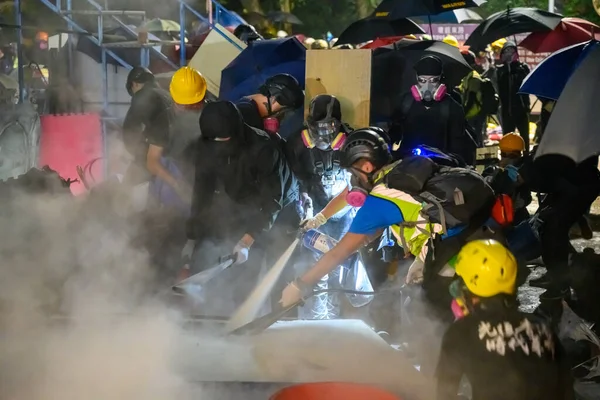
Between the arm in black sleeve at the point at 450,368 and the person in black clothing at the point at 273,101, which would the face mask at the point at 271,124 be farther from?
the arm in black sleeve at the point at 450,368

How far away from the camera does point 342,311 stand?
18.8 feet

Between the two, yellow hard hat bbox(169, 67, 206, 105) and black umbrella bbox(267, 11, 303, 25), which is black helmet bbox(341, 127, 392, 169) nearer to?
yellow hard hat bbox(169, 67, 206, 105)

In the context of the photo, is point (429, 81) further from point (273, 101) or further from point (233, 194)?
point (233, 194)

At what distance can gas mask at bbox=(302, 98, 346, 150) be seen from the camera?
5477 millimetres

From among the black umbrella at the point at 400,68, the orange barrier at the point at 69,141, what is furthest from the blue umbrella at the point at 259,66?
the orange barrier at the point at 69,141

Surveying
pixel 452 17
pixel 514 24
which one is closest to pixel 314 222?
pixel 514 24

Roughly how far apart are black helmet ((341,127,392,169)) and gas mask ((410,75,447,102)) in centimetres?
219

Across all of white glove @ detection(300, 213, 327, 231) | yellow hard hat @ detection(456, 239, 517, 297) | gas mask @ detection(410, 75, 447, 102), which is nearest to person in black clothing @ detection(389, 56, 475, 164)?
gas mask @ detection(410, 75, 447, 102)

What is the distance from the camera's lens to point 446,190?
148 inches

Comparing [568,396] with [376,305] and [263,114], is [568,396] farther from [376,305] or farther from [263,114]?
[263,114]

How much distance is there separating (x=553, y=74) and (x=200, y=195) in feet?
9.89

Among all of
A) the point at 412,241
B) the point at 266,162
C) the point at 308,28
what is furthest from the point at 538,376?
the point at 308,28

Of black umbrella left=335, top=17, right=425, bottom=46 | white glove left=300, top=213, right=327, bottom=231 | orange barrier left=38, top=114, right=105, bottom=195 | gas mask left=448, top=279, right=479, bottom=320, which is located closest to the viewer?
gas mask left=448, top=279, right=479, bottom=320

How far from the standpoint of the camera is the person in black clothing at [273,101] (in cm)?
576
